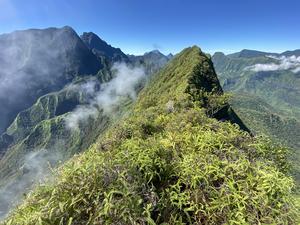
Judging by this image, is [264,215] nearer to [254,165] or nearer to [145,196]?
[254,165]

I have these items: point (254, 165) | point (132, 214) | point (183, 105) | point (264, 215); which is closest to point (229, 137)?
point (254, 165)

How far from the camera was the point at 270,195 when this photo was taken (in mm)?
6797

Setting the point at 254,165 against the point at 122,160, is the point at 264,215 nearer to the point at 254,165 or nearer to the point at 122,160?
the point at 254,165

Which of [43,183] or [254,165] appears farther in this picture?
[254,165]

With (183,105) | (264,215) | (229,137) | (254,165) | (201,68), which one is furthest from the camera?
(201,68)

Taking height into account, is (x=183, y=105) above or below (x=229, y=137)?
below

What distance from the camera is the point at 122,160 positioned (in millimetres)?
7285

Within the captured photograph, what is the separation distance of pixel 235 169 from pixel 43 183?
4.34 metres

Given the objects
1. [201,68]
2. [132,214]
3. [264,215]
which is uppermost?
[132,214]

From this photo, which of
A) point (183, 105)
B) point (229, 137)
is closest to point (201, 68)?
Result: point (183, 105)

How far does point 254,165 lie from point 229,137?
7.42 feet

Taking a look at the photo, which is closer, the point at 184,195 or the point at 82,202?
the point at 82,202

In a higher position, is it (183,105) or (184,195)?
(184,195)

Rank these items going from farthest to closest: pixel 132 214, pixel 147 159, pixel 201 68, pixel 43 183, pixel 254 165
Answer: pixel 201 68, pixel 254 165, pixel 147 159, pixel 43 183, pixel 132 214
